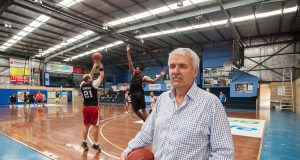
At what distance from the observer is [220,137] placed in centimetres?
133

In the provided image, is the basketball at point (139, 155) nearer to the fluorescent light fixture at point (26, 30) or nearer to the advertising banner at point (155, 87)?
the fluorescent light fixture at point (26, 30)

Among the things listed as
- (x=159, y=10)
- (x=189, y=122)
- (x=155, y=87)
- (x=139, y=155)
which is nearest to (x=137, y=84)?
(x=139, y=155)

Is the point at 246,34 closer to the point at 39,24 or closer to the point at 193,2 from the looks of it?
the point at 193,2

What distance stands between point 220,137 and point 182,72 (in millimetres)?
531

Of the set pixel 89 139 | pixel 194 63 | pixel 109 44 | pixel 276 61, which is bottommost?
pixel 89 139

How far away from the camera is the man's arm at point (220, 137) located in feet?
4.30

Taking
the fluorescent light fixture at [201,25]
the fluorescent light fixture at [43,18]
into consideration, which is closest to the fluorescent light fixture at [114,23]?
the fluorescent light fixture at [43,18]

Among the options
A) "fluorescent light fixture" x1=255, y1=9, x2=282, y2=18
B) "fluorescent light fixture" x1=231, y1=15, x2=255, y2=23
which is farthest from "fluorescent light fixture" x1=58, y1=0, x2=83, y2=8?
"fluorescent light fixture" x1=255, y1=9, x2=282, y2=18

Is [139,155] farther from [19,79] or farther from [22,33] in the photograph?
[19,79]

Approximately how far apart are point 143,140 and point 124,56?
84.7 ft

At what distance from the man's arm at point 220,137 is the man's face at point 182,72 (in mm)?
297

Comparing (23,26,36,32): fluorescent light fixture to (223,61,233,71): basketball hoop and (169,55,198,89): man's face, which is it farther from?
(169,55,198,89): man's face

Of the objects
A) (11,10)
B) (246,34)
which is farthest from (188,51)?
(246,34)

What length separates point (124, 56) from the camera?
27094 millimetres
